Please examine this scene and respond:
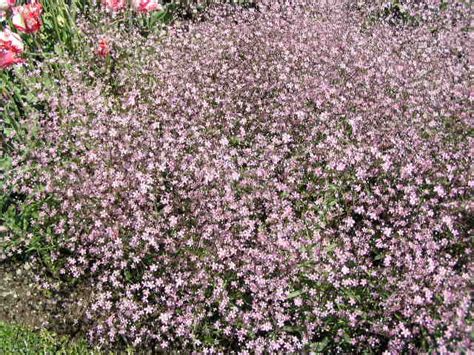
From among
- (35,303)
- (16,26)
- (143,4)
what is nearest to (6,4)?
(16,26)

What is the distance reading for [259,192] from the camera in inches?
191

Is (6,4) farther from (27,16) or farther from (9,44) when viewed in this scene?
(9,44)

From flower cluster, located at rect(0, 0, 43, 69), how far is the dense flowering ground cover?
65 centimetres

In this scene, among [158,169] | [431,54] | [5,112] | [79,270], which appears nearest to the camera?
[79,270]

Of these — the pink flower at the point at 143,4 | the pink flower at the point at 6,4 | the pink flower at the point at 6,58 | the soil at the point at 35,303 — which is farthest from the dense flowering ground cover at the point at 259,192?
the pink flower at the point at 6,4

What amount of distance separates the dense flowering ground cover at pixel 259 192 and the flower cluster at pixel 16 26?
65 cm

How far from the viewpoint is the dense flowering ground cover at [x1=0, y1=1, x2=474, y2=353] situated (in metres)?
4.17

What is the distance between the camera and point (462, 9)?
887cm

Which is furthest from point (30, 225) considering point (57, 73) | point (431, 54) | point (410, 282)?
point (431, 54)

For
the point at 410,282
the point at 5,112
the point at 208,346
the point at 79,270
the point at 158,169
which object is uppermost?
the point at 5,112

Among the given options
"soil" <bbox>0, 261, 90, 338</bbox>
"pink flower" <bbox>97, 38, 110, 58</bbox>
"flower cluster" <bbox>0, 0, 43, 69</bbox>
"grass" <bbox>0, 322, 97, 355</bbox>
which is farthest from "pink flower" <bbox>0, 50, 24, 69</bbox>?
"grass" <bbox>0, 322, 97, 355</bbox>

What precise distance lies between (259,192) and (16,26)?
318 centimetres

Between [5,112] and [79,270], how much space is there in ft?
7.13

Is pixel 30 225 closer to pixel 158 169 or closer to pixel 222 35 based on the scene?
pixel 158 169
